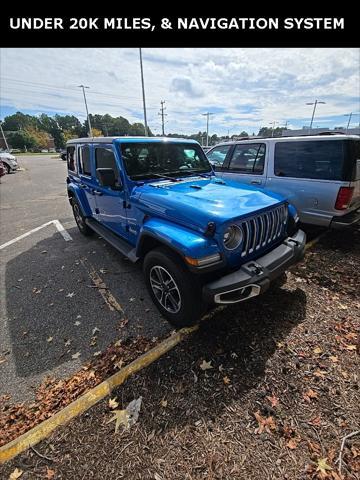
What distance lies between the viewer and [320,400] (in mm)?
1951

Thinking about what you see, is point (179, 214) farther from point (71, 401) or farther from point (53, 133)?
point (53, 133)

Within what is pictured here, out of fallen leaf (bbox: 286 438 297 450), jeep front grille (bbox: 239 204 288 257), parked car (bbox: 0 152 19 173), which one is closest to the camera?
fallen leaf (bbox: 286 438 297 450)

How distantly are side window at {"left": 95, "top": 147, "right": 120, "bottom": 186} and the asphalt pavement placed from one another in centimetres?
165

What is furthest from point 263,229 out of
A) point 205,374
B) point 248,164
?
point 248,164

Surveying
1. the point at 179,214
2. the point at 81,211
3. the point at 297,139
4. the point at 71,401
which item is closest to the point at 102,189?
the point at 81,211

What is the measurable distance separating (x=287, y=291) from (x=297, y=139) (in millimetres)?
2913

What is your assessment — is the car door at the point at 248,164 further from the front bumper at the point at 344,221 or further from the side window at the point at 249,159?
the front bumper at the point at 344,221

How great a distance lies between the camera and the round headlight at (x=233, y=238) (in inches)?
94.1

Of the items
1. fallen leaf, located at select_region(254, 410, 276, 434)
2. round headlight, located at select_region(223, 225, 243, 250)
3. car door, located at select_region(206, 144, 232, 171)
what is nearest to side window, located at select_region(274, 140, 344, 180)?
car door, located at select_region(206, 144, 232, 171)

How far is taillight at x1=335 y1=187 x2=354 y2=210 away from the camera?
394cm

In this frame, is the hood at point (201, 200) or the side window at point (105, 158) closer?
the hood at point (201, 200)

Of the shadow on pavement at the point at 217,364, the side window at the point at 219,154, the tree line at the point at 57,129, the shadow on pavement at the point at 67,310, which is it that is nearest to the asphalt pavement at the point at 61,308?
the shadow on pavement at the point at 67,310

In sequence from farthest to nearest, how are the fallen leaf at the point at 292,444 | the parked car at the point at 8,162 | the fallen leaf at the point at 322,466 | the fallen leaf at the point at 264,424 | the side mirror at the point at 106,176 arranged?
the parked car at the point at 8,162 → the side mirror at the point at 106,176 → the fallen leaf at the point at 264,424 → the fallen leaf at the point at 292,444 → the fallen leaf at the point at 322,466

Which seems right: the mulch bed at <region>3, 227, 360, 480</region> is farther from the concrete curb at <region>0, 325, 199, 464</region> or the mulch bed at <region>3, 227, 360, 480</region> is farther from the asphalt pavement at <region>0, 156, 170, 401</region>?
the asphalt pavement at <region>0, 156, 170, 401</region>
